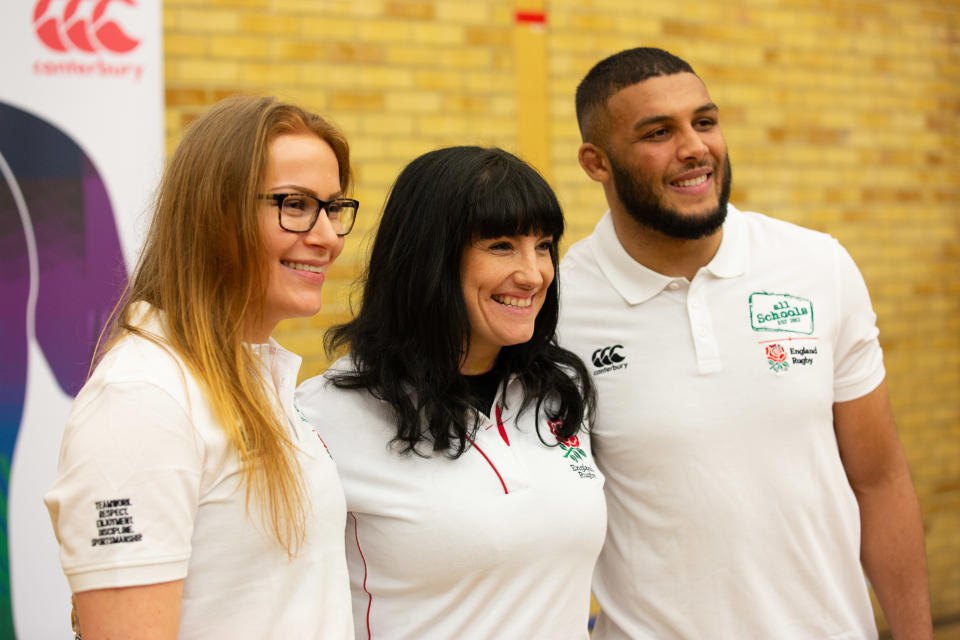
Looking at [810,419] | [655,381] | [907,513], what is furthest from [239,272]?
[907,513]

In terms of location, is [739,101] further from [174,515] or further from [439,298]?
[174,515]

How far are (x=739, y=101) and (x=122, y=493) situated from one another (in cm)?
402

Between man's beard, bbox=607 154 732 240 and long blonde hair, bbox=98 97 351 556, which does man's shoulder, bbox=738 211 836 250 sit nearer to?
man's beard, bbox=607 154 732 240

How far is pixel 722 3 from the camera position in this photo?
4.64 m

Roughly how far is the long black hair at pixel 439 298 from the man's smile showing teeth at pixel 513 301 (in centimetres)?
Answer: 8

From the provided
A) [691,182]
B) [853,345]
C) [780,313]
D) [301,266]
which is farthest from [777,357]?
[301,266]

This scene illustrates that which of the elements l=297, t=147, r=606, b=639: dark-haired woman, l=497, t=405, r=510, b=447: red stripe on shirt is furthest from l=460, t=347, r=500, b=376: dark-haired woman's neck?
l=497, t=405, r=510, b=447: red stripe on shirt

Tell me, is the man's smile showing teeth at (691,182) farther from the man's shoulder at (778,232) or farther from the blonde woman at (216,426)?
the blonde woman at (216,426)

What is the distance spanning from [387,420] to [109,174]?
50.6 inches

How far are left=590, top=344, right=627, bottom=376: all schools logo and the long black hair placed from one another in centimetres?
16

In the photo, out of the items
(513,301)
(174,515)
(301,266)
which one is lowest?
(174,515)

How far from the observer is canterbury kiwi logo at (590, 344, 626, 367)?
2.36 metres

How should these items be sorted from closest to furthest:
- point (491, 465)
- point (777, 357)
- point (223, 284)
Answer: point (223, 284) < point (491, 465) < point (777, 357)

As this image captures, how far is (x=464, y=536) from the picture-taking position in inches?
74.8
